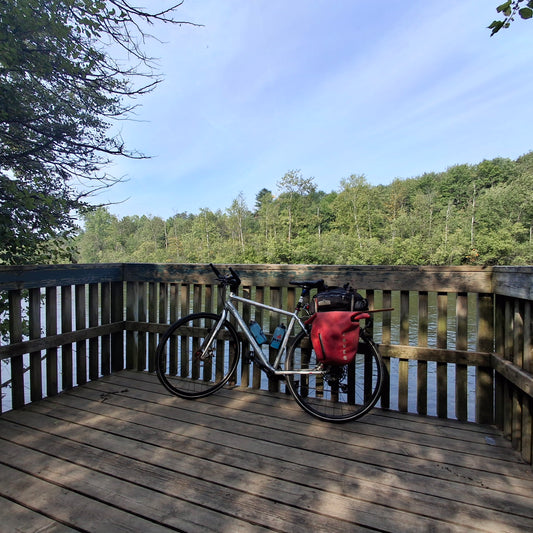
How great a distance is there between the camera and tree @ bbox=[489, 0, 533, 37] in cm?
162

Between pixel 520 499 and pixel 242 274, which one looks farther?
pixel 242 274

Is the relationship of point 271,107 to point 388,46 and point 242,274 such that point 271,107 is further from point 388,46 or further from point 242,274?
point 242,274

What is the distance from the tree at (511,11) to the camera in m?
1.62

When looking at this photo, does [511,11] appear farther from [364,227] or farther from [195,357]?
[364,227]

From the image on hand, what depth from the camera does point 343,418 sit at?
6.47 ft

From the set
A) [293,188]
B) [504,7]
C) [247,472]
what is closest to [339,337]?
[247,472]

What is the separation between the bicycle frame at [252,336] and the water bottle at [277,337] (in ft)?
0.08

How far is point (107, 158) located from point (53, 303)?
208 centimetres

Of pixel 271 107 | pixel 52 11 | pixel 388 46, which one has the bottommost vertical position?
pixel 52 11

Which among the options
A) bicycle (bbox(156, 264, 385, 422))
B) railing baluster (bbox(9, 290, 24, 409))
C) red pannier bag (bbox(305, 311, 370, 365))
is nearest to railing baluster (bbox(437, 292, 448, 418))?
bicycle (bbox(156, 264, 385, 422))

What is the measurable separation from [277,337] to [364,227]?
160 feet

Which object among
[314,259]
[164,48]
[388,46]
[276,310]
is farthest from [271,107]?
[276,310]

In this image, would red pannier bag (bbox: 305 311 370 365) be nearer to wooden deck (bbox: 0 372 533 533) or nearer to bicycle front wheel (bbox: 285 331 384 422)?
bicycle front wheel (bbox: 285 331 384 422)

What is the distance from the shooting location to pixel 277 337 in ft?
7.49
